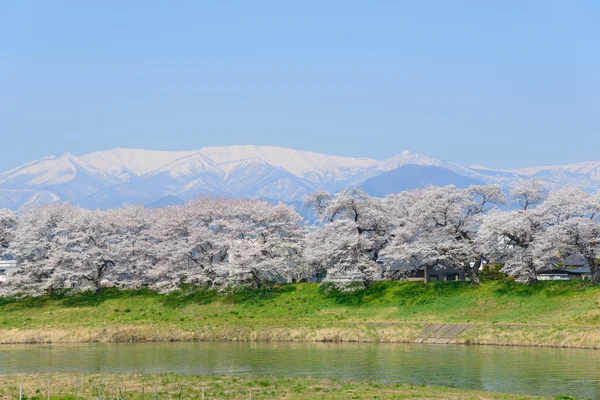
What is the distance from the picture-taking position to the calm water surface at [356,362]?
45438mm

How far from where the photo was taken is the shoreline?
205ft

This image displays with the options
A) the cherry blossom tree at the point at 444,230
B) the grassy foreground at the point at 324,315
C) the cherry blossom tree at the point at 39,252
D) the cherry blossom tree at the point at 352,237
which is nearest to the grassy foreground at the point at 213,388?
the grassy foreground at the point at 324,315

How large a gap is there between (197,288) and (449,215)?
1196 inches

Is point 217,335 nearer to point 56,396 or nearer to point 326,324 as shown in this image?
point 326,324

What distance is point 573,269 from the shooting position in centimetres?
10544

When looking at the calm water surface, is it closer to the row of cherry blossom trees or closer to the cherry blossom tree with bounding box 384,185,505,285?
the cherry blossom tree with bounding box 384,185,505,285

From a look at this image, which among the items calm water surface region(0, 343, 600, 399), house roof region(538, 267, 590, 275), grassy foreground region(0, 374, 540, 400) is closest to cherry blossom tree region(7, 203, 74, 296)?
calm water surface region(0, 343, 600, 399)

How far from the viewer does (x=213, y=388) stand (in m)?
42.2

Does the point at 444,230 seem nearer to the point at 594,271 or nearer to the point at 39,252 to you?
the point at 594,271

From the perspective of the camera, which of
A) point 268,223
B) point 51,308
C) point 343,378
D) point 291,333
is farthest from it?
point 268,223

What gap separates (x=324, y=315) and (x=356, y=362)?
26103 millimetres

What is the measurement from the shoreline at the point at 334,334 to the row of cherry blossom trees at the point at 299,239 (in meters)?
14.1

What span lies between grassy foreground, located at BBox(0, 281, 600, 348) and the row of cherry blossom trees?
8.98ft

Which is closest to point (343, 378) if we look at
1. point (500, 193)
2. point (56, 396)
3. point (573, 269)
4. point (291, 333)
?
point (56, 396)
